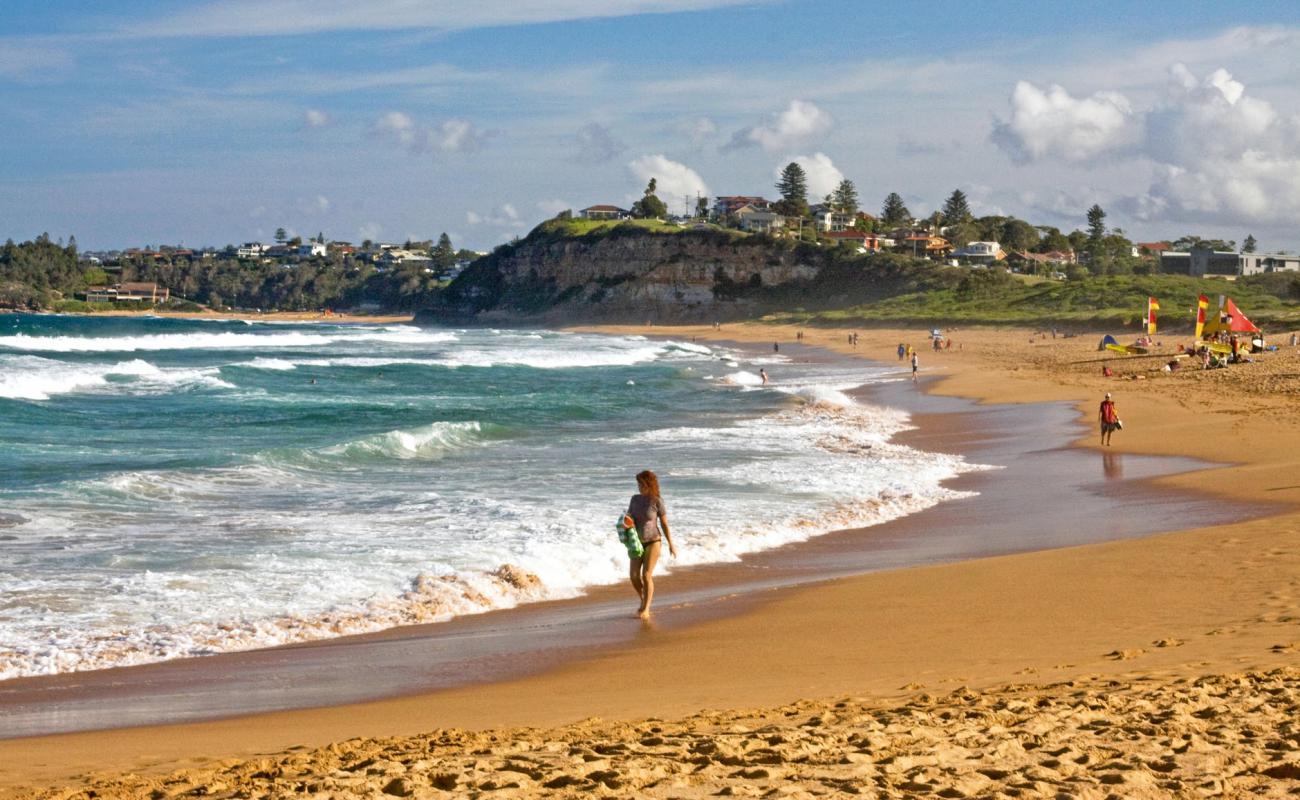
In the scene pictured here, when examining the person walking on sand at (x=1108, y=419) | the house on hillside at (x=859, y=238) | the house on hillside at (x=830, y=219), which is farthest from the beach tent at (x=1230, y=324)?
the house on hillside at (x=830, y=219)

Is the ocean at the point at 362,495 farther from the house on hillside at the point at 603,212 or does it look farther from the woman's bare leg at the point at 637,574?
the house on hillside at the point at 603,212

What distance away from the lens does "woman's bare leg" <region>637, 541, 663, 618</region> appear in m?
10.7

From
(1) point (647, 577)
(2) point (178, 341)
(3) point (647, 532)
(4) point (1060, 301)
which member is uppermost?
(4) point (1060, 301)

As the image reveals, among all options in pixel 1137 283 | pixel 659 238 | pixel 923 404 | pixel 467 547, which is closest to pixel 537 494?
pixel 467 547

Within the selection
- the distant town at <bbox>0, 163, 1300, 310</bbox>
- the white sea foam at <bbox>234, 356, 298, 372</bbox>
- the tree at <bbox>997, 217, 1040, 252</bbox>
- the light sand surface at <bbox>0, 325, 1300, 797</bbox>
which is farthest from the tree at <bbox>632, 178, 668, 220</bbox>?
the light sand surface at <bbox>0, 325, 1300, 797</bbox>

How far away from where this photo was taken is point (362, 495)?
17984 millimetres

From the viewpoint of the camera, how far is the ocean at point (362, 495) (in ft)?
36.4

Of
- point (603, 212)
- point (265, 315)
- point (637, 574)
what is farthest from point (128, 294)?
point (637, 574)

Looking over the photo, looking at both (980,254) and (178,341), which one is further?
(980,254)

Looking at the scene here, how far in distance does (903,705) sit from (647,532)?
4203mm

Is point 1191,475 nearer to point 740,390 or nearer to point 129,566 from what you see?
point 129,566

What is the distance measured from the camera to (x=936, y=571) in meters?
12.2

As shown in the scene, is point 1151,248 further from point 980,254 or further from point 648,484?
point 648,484

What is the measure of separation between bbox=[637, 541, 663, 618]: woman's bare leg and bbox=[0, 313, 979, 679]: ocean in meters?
1.65
